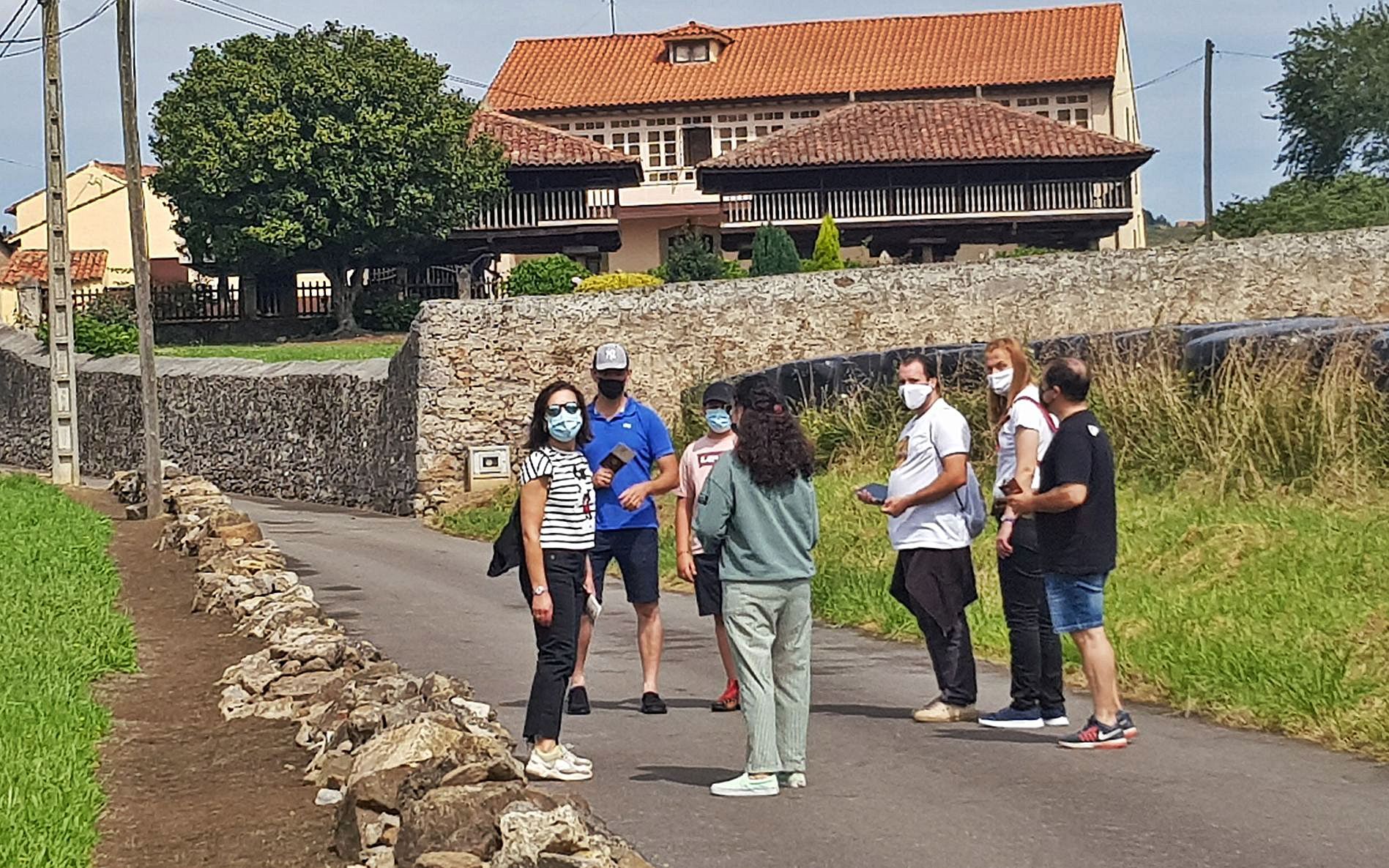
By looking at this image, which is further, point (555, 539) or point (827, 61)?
point (827, 61)

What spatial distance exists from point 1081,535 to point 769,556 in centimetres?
167

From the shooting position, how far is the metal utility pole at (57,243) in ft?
101

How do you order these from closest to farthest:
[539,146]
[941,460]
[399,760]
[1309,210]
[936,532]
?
[399,760] → [941,460] → [936,532] → [1309,210] → [539,146]

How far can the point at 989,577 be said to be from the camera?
14992mm

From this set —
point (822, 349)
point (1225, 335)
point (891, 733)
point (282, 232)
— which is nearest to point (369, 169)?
point (282, 232)

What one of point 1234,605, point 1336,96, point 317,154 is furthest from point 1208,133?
point 1234,605

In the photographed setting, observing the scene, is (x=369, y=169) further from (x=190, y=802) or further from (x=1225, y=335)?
(x=190, y=802)

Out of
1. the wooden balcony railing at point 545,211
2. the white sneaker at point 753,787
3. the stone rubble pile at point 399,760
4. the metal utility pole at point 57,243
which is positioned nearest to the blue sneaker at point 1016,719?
the white sneaker at point 753,787

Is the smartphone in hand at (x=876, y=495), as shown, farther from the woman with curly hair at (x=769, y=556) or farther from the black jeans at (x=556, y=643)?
the black jeans at (x=556, y=643)

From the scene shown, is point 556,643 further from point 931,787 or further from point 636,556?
point 931,787

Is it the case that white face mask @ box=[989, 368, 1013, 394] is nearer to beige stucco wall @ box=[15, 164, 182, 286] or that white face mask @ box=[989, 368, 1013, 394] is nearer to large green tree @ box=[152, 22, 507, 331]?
large green tree @ box=[152, 22, 507, 331]

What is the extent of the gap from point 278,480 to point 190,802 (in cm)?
2487

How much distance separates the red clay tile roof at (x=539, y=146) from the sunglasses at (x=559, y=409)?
44621 mm

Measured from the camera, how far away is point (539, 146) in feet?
180
